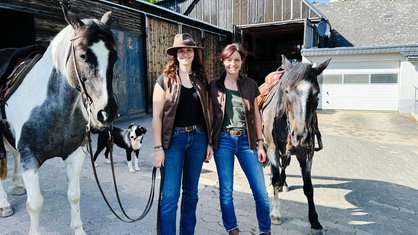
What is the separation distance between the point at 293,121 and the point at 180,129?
113cm

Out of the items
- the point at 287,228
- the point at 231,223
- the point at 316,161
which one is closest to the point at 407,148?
the point at 316,161

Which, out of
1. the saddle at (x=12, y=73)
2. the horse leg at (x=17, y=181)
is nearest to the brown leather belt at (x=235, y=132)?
the saddle at (x=12, y=73)

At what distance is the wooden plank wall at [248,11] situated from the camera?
17.7m

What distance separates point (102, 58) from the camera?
2023 millimetres

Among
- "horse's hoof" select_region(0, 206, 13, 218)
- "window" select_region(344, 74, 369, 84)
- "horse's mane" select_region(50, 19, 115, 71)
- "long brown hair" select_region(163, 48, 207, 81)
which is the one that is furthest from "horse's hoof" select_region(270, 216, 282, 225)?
"window" select_region(344, 74, 369, 84)

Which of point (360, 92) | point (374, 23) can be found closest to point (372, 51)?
point (360, 92)

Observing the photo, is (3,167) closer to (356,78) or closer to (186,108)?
(186,108)

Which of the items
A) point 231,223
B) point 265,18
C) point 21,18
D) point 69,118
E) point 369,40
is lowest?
point 231,223

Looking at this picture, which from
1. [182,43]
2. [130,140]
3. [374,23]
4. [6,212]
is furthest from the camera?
[374,23]

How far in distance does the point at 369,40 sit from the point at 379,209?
1783 centimetres

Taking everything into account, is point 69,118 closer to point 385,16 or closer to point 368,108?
point 368,108

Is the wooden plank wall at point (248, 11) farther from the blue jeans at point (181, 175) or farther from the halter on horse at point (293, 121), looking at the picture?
the blue jeans at point (181, 175)

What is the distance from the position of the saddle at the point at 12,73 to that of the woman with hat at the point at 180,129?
1.45 meters

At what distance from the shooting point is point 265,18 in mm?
18438
